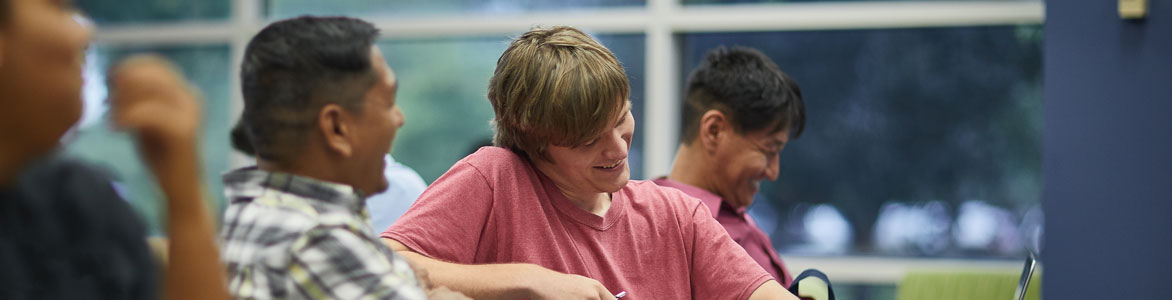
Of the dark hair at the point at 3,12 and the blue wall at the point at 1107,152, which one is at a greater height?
the dark hair at the point at 3,12

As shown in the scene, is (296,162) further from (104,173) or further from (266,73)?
(104,173)

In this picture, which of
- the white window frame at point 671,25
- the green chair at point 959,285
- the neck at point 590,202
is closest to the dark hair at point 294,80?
the neck at point 590,202

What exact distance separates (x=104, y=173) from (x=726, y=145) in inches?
64.1

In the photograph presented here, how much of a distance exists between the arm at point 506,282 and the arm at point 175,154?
1.78 feet

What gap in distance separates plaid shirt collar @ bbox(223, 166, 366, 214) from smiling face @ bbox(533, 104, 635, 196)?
1.69 feet

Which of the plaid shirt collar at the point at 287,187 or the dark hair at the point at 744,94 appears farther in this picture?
the dark hair at the point at 744,94

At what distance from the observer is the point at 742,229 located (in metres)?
2.01

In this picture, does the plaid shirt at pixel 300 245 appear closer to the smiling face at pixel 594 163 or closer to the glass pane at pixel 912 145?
the smiling face at pixel 594 163

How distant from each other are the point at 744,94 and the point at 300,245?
1430 millimetres

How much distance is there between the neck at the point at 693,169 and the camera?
7.16ft

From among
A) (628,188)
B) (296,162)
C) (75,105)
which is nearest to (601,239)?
(628,188)

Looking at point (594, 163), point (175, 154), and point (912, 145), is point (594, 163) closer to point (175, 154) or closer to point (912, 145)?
point (175, 154)

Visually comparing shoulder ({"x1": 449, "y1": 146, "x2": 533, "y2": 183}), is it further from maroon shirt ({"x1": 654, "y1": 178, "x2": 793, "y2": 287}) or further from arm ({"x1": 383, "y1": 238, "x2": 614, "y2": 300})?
maroon shirt ({"x1": 654, "y1": 178, "x2": 793, "y2": 287})

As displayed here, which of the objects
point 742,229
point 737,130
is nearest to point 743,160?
point 737,130
